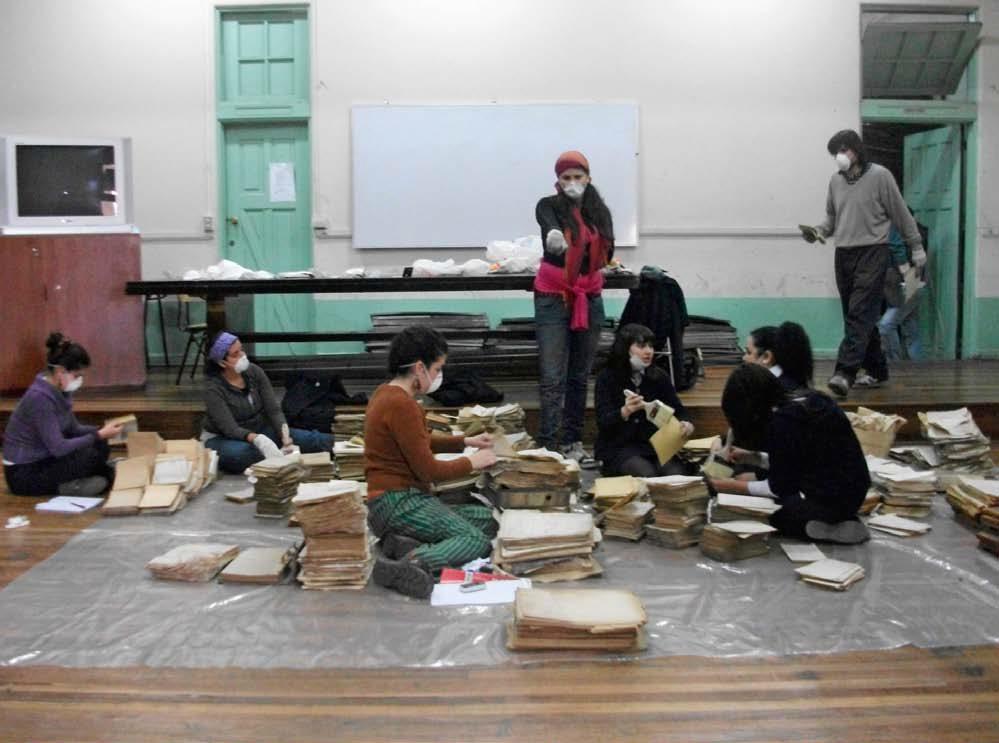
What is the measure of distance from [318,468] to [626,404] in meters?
1.56

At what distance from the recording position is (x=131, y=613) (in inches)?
137

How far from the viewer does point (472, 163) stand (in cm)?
883

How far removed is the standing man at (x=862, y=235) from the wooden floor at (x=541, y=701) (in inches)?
134

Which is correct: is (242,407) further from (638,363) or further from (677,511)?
(677,511)

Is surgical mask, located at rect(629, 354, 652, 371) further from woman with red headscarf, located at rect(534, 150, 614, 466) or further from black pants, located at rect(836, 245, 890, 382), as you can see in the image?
black pants, located at rect(836, 245, 890, 382)

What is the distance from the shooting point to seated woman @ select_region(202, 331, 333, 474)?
5.57 m

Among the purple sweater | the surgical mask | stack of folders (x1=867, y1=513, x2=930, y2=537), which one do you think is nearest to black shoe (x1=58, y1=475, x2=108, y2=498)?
the purple sweater

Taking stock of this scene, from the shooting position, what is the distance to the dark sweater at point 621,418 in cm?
521

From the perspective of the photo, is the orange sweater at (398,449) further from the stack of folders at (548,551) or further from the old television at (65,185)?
the old television at (65,185)

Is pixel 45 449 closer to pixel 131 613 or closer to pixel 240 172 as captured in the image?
pixel 131 613

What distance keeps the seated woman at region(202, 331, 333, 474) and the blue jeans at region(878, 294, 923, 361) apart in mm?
5406

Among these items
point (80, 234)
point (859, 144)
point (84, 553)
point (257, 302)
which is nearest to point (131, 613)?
point (84, 553)

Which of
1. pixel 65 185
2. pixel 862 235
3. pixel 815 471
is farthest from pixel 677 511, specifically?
pixel 65 185

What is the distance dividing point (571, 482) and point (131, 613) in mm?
1835
